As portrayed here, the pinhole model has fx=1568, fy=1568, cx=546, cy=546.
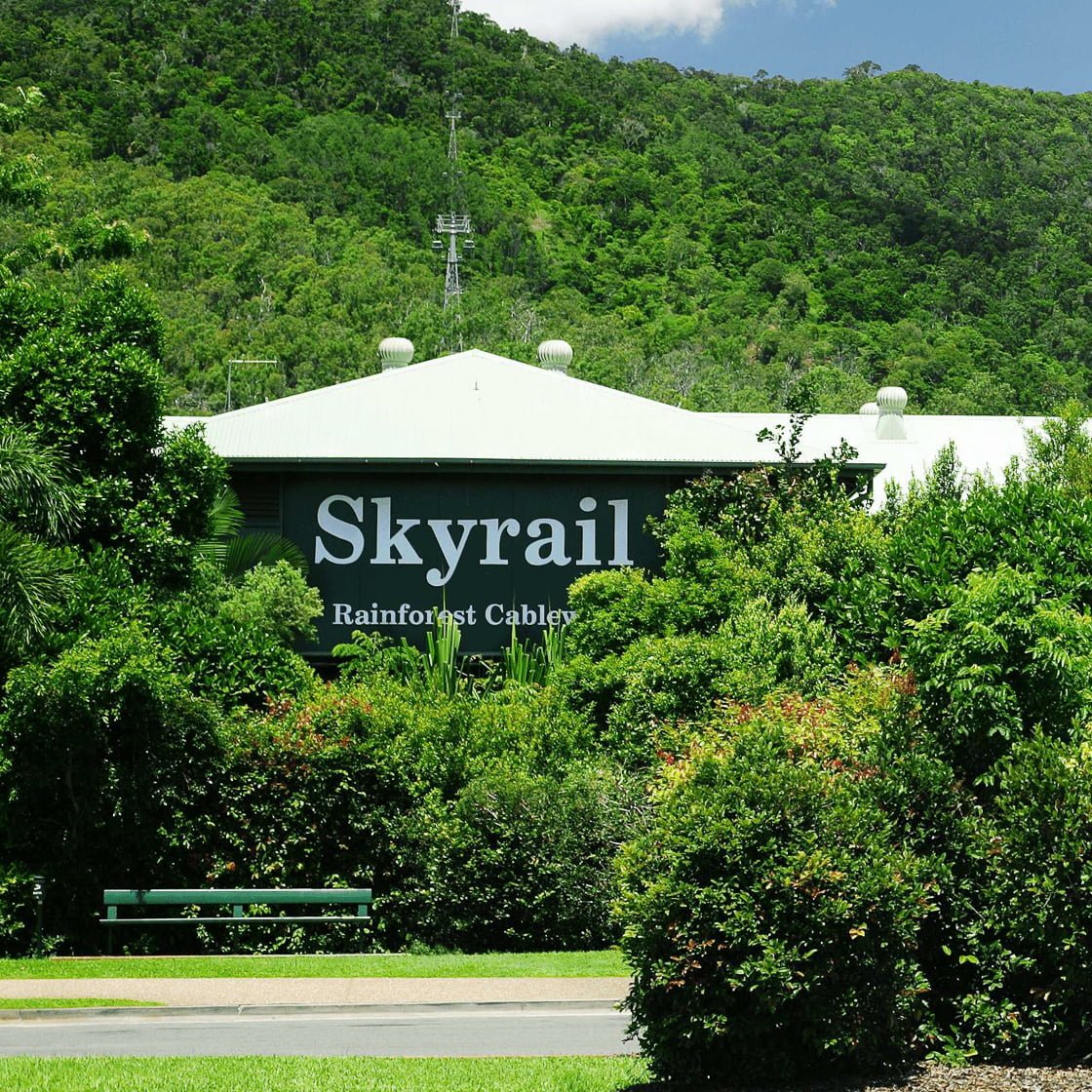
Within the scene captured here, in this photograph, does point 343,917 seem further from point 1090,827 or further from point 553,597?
point 553,597

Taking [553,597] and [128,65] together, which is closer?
[553,597]

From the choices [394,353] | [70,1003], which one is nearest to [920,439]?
[394,353]

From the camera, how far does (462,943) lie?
55.1 feet

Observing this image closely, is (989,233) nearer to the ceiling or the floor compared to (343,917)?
nearer to the ceiling

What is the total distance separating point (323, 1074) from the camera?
1016 centimetres

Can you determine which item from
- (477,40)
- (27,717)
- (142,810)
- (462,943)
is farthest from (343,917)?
(477,40)

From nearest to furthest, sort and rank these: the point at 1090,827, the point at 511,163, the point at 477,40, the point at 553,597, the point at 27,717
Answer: the point at 1090,827, the point at 27,717, the point at 553,597, the point at 511,163, the point at 477,40

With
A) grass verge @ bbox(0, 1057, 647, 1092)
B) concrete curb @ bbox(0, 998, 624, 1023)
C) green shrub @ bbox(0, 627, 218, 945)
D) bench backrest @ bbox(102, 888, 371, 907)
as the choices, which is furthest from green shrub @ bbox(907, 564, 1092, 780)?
green shrub @ bbox(0, 627, 218, 945)

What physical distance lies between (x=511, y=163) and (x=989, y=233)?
28190 millimetres

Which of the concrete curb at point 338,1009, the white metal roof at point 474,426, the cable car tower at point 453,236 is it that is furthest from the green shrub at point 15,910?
the cable car tower at point 453,236

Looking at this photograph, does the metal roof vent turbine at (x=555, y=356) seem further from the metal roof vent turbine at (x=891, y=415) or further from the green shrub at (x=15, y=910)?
the green shrub at (x=15, y=910)

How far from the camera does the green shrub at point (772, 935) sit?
9.18 metres

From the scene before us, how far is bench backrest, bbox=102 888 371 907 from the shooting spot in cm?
1638

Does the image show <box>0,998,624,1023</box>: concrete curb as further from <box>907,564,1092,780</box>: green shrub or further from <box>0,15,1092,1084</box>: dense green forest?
<box>907,564,1092,780</box>: green shrub
